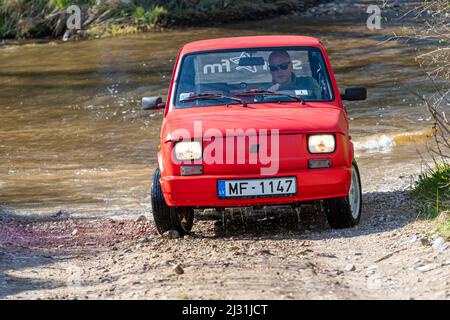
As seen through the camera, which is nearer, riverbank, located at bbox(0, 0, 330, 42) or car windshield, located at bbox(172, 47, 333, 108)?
car windshield, located at bbox(172, 47, 333, 108)

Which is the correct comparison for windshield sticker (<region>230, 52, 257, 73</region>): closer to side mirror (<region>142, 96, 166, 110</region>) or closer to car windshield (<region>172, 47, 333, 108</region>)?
car windshield (<region>172, 47, 333, 108</region>)

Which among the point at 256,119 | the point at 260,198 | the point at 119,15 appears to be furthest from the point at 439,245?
the point at 119,15

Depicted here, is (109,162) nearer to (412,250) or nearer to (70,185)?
(70,185)

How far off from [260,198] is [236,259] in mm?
812

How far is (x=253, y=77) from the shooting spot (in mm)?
8750

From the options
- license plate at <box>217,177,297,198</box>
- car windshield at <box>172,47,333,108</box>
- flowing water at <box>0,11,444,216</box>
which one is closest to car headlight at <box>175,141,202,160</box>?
license plate at <box>217,177,297,198</box>

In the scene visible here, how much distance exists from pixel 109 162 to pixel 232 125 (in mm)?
6409

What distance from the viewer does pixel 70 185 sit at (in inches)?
488

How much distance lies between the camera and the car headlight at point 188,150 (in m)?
7.71

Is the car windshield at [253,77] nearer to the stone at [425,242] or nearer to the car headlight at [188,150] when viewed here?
the car headlight at [188,150]

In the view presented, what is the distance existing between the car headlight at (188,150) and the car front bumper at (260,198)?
0.16m

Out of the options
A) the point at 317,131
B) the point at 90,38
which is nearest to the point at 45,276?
the point at 317,131

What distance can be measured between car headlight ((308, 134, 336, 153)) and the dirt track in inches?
28.1

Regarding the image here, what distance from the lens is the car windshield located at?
8531 mm
